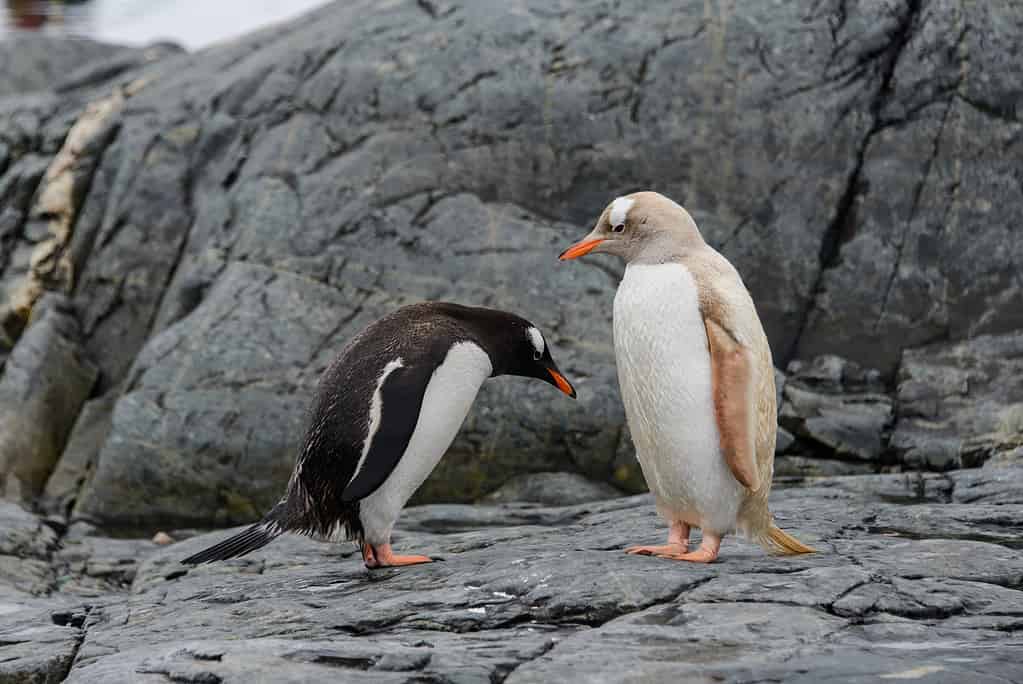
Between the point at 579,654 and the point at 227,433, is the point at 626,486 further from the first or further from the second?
the point at 579,654

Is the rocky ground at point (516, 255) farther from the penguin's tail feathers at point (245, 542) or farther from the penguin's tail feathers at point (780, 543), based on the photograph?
the penguin's tail feathers at point (780, 543)

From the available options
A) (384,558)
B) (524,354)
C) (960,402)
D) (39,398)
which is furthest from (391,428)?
(39,398)

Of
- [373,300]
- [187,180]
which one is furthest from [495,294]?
[187,180]

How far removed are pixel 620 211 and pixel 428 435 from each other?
1.01m

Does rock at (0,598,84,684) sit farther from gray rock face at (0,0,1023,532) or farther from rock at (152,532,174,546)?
gray rock face at (0,0,1023,532)

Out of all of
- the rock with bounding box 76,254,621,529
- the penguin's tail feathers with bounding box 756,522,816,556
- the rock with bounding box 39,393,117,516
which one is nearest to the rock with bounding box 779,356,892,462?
the rock with bounding box 76,254,621,529

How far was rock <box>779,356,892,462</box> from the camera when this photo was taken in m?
6.23

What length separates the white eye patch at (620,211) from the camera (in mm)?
3963

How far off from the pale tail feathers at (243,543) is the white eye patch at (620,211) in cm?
153

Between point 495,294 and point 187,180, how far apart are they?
2.68m

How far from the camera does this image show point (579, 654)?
2.91m

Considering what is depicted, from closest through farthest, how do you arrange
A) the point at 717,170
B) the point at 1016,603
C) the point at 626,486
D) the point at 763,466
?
the point at 1016,603 → the point at 763,466 → the point at 626,486 → the point at 717,170

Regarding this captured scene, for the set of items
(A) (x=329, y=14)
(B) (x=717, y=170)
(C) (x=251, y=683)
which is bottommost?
(C) (x=251, y=683)

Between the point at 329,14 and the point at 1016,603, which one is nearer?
the point at 1016,603
